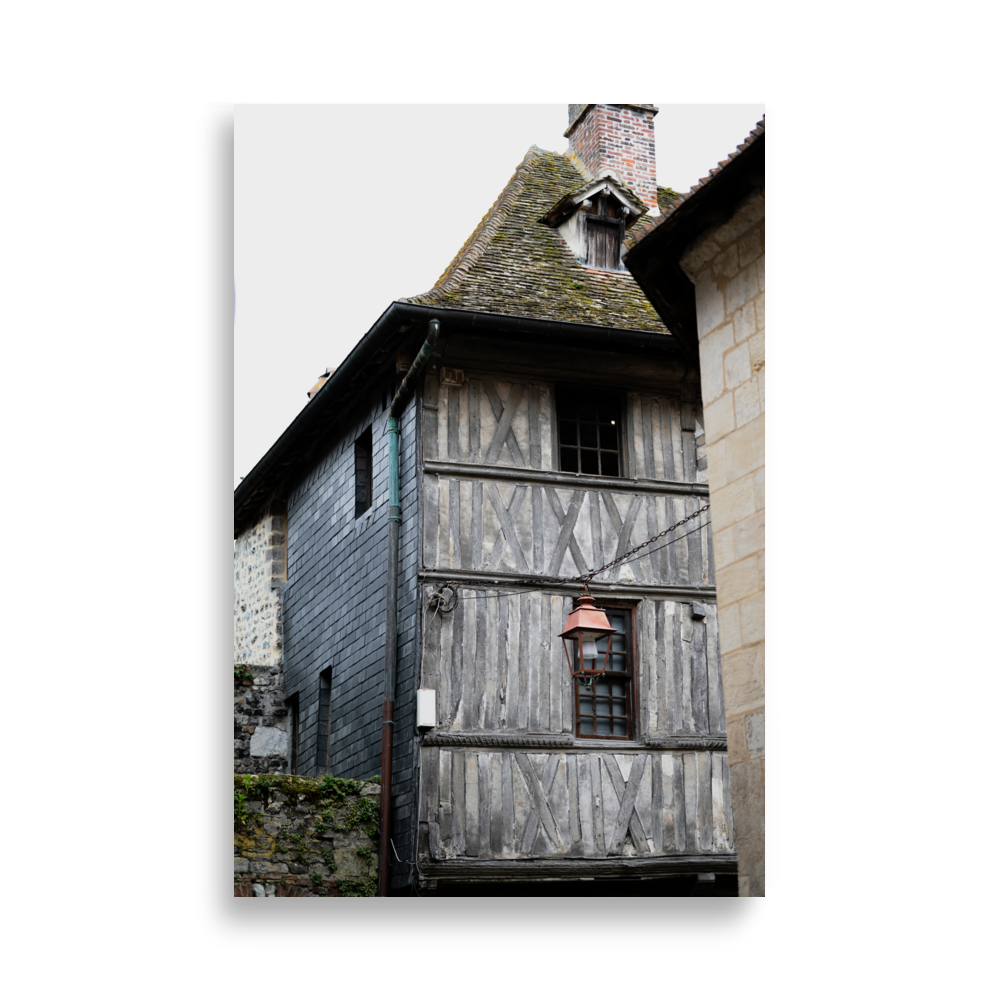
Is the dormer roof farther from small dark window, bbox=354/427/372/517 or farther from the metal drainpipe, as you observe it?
small dark window, bbox=354/427/372/517

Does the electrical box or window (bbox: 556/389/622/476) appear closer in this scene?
the electrical box

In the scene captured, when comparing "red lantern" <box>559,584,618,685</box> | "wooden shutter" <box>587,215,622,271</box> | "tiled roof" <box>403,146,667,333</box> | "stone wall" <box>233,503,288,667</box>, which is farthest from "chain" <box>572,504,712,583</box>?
"stone wall" <box>233,503,288,667</box>

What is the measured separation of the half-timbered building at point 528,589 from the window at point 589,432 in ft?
0.07

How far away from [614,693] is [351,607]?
2.86 m

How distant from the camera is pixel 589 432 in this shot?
11.1 metres

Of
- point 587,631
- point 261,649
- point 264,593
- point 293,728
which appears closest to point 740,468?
point 587,631

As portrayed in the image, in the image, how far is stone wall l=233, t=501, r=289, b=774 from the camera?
1325 cm

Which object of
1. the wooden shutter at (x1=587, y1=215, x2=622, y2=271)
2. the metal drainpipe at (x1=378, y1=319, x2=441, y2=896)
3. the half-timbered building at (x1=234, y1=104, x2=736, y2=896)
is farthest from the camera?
the wooden shutter at (x1=587, y1=215, x2=622, y2=271)

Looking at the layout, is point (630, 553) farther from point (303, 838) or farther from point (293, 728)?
point (293, 728)

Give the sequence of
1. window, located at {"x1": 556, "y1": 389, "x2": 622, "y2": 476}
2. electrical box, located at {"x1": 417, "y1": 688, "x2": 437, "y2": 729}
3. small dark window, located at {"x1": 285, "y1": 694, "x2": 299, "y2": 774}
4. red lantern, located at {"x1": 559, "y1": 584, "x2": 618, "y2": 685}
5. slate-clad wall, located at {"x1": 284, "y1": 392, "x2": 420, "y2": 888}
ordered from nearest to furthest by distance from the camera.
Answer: red lantern, located at {"x1": 559, "y1": 584, "x2": 618, "y2": 685} < electrical box, located at {"x1": 417, "y1": 688, "x2": 437, "y2": 729} < slate-clad wall, located at {"x1": 284, "y1": 392, "x2": 420, "y2": 888} < window, located at {"x1": 556, "y1": 389, "x2": 622, "y2": 476} < small dark window, located at {"x1": 285, "y1": 694, "x2": 299, "y2": 774}

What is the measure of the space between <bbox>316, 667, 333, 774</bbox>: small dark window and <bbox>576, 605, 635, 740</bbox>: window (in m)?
3.05
